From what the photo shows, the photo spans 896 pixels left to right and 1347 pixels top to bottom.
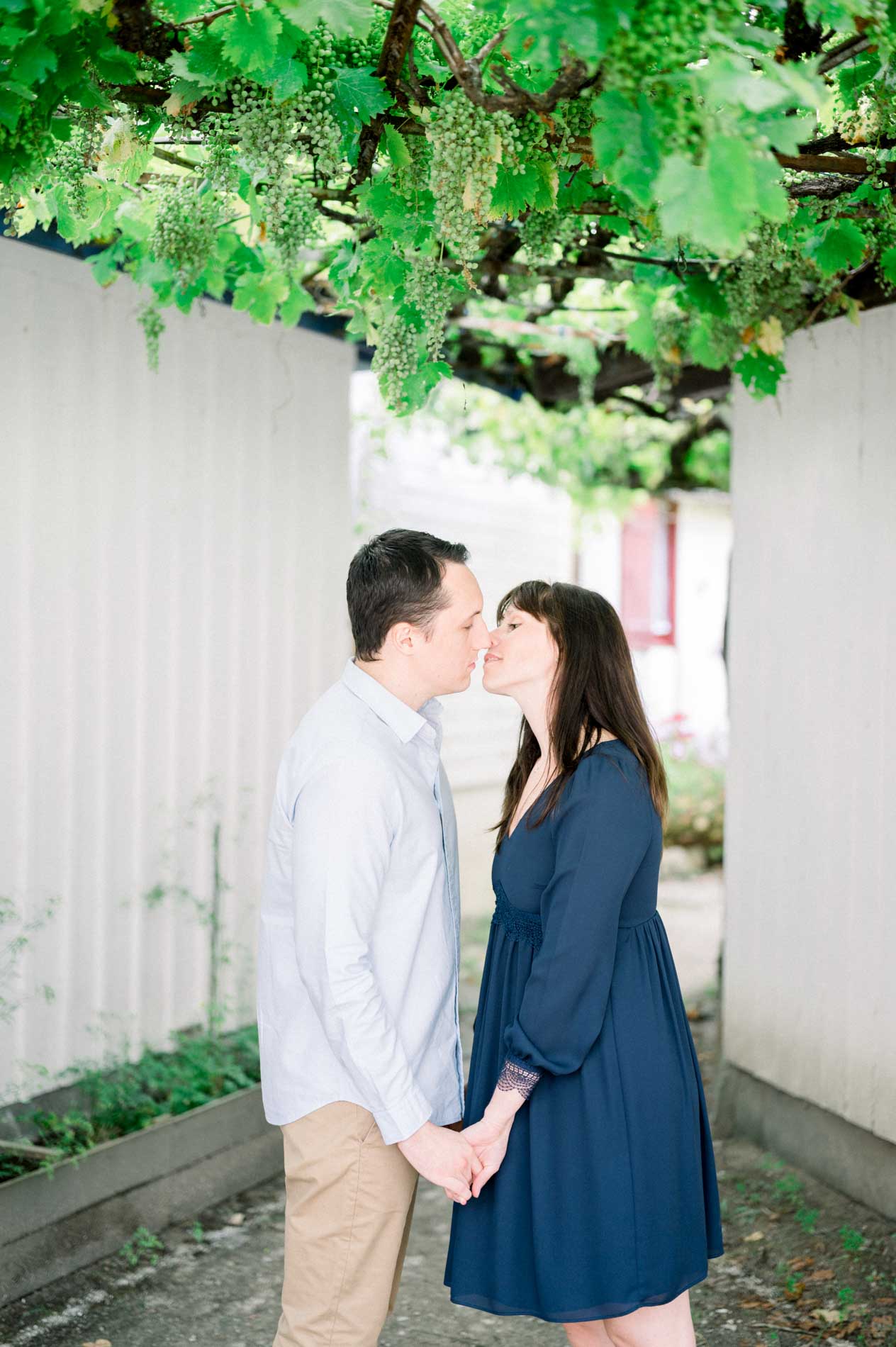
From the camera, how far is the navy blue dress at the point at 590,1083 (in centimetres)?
223

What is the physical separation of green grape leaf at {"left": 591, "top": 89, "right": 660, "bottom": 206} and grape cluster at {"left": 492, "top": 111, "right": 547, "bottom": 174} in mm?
498

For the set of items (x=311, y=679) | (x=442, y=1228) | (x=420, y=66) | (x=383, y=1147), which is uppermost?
(x=420, y=66)

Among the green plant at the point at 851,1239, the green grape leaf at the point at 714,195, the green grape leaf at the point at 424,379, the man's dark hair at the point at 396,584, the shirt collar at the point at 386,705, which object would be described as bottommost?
the green plant at the point at 851,1239

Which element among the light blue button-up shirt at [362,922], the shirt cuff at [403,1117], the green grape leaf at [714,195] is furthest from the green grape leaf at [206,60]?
the shirt cuff at [403,1117]

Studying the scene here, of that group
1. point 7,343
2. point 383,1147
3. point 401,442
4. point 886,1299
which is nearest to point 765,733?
point 886,1299

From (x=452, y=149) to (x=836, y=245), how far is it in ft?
4.40

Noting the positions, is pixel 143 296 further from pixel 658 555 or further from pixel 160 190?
pixel 658 555

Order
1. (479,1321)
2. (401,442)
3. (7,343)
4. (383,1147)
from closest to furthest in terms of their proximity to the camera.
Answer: (383,1147), (479,1321), (7,343), (401,442)

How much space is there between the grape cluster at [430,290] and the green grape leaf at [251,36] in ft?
2.75

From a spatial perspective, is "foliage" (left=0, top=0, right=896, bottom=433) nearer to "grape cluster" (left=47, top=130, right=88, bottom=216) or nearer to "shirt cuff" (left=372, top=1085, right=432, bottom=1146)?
"grape cluster" (left=47, top=130, right=88, bottom=216)

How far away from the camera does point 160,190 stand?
309cm

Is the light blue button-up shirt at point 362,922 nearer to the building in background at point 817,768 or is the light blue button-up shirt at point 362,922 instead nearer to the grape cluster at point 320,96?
the grape cluster at point 320,96

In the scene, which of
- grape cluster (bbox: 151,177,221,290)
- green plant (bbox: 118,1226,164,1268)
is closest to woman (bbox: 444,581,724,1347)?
grape cluster (bbox: 151,177,221,290)

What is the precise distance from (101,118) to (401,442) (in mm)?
6296
